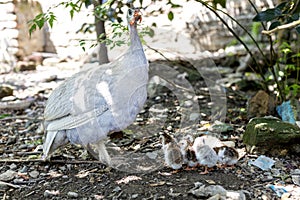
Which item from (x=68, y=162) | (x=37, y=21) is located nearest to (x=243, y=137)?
(x=68, y=162)

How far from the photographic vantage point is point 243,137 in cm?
339

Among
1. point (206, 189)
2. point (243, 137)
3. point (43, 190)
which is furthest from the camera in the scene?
point (243, 137)

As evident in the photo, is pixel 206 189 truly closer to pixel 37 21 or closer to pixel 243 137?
pixel 243 137

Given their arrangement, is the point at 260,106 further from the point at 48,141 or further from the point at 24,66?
the point at 24,66

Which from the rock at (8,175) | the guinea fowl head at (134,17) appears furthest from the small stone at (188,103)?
the rock at (8,175)

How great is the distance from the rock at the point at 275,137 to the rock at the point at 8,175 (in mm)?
1790

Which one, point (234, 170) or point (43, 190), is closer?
point (43, 190)

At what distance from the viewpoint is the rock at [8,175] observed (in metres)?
2.94

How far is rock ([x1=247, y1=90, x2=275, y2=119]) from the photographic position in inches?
157

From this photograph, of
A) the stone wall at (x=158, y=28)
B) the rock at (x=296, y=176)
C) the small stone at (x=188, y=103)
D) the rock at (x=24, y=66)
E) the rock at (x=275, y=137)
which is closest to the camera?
the rock at (x=296, y=176)

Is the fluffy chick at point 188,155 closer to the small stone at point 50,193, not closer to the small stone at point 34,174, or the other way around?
the small stone at point 50,193

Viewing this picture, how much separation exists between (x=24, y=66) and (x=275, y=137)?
5.63 metres

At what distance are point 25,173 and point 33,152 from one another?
41 centimetres

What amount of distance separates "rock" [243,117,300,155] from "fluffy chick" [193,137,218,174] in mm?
471
